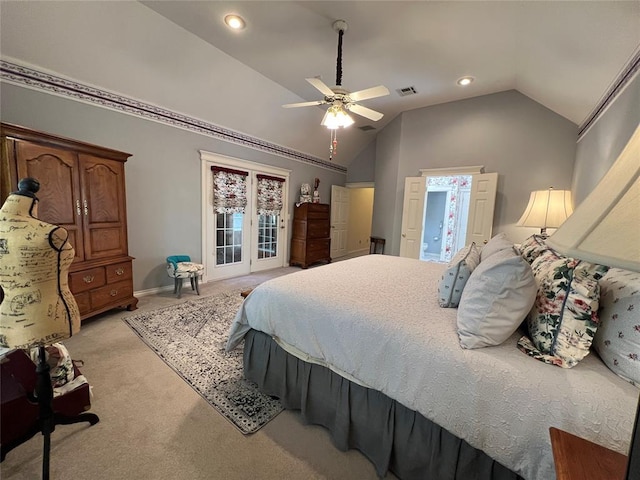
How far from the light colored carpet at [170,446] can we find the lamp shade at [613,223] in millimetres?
1410

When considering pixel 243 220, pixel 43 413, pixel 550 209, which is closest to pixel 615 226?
pixel 43 413

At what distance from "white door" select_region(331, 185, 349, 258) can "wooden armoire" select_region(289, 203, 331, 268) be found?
0.64 metres

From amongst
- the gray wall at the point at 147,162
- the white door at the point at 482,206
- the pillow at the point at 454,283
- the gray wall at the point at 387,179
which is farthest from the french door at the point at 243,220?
the pillow at the point at 454,283

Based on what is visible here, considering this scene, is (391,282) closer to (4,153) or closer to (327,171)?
(4,153)

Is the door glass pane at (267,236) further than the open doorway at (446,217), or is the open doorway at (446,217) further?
the open doorway at (446,217)

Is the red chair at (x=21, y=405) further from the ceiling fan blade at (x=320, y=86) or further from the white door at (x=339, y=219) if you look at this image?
the white door at (x=339, y=219)

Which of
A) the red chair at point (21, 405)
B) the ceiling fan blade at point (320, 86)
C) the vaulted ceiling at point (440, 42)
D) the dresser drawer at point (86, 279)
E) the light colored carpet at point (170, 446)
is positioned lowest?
the light colored carpet at point (170, 446)

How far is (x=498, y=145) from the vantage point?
3934 millimetres

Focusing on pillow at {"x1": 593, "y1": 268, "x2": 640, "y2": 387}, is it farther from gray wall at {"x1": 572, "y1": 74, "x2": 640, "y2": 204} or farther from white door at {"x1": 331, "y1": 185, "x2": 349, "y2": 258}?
white door at {"x1": 331, "y1": 185, "x2": 349, "y2": 258}

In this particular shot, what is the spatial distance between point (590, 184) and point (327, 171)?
15.0ft

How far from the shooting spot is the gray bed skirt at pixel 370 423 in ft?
3.51

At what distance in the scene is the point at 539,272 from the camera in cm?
123

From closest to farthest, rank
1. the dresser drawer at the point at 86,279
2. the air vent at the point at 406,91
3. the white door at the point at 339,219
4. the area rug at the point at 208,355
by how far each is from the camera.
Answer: the area rug at the point at 208,355
the dresser drawer at the point at 86,279
the air vent at the point at 406,91
the white door at the point at 339,219

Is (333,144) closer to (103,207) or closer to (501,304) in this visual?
(501,304)
